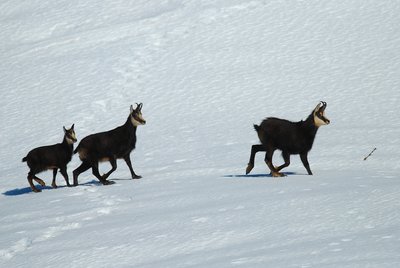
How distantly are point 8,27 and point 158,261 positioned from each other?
25.6 m

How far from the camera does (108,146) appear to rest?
15164 mm

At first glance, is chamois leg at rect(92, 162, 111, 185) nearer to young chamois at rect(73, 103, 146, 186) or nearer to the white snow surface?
young chamois at rect(73, 103, 146, 186)

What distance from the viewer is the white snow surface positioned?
928 centimetres

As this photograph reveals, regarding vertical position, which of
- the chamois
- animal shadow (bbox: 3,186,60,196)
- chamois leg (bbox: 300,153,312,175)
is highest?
the chamois

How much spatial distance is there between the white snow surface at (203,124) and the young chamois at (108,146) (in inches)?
19.0

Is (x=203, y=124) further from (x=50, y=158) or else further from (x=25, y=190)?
(x=25, y=190)

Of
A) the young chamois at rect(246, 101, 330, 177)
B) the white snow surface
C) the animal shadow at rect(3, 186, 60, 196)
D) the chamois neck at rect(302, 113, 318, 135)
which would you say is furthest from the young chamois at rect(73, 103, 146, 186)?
the chamois neck at rect(302, 113, 318, 135)

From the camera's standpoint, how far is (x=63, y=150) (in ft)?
50.4

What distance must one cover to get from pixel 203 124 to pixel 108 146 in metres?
5.51

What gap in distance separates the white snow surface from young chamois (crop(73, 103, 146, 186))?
0.48m

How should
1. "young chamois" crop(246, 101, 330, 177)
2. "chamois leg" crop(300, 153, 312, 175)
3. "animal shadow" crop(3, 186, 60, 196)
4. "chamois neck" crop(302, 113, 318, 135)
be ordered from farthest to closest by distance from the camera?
1. "animal shadow" crop(3, 186, 60, 196)
2. "chamois neck" crop(302, 113, 318, 135)
3. "young chamois" crop(246, 101, 330, 177)
4. "chamois leg" crop(300, 153, 312, 175)

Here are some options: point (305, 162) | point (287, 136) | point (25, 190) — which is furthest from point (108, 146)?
point (305, 162)

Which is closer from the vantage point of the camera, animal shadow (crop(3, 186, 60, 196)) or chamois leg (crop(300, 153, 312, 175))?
chamois leg (crop(300, 153, 312, 175))

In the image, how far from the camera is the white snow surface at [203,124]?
9.28 metres
